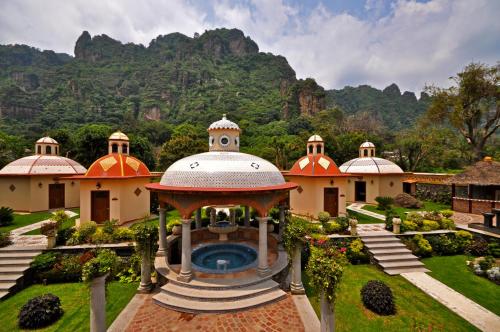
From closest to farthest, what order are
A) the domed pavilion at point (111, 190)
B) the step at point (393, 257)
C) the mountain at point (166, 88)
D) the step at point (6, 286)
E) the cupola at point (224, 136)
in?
1. the step at point (6, 286)
2. the cupola at point (224, 136)
3. the step at point (393, 257)
4. the domed pavilion at point (111, 190)
5. the mountain at point (166, 88)

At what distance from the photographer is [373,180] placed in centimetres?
2711

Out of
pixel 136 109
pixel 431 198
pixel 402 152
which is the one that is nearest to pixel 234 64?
pixel 136 109

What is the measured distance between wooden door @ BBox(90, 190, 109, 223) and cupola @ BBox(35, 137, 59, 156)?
538 inches

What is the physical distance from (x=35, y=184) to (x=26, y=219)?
4.29 m

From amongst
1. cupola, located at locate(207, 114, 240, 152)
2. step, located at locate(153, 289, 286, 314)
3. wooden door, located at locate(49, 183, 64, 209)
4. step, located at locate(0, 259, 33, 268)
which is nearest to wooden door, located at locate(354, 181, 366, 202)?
cupola, located at locate(207, 114, 240, 152)

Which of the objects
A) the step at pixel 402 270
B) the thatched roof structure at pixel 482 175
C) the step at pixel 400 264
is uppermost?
the thatched roof structure at pixel 482 175

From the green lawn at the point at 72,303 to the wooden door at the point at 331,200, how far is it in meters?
15.2

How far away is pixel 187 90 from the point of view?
407 ft

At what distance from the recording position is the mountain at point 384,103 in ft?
421

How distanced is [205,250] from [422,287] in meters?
11.5

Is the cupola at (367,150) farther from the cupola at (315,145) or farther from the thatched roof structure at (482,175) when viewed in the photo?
the cupola at (315,145)

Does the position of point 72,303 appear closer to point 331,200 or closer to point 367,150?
point 331,200

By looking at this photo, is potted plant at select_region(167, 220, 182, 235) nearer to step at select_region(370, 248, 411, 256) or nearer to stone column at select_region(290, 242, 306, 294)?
stone column at select_region(290, 242, 306, 294)

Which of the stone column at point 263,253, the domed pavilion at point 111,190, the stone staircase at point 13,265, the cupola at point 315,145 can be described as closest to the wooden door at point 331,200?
the cupola at point 315,145
